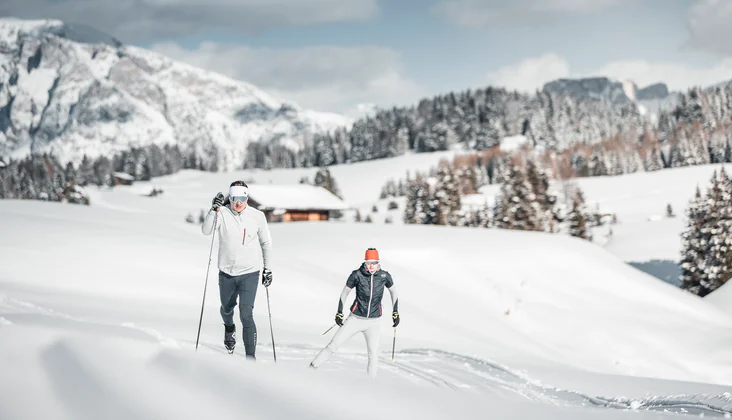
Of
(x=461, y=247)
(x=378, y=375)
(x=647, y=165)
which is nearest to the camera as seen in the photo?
(x=378, y=375)

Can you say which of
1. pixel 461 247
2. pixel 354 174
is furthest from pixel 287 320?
pixel 354 174

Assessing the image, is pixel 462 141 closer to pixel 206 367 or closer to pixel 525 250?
pixel 525 250

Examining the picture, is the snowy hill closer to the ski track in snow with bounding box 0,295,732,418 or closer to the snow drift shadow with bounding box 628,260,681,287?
the ski track in snow with bounding box 0,295,732,418

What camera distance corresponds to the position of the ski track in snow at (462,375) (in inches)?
289

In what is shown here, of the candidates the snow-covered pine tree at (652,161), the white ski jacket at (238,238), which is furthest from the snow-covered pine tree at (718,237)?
the snow-covered pine tree at (652,161)

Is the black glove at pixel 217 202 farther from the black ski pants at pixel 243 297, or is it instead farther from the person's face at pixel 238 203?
the black ski pants at pixel 243 297

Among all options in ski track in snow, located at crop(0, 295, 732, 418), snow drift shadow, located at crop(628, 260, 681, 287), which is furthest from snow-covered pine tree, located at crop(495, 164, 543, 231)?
ski track in snow, located at crop(0, 295, 732, 418)

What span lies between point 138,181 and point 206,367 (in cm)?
15448

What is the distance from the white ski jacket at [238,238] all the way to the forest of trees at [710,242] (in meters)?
39.0

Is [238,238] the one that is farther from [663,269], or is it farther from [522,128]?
[522,128]

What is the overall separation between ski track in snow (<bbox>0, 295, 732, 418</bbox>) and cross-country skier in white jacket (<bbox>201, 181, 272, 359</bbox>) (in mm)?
730

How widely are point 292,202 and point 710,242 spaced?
41946 mm

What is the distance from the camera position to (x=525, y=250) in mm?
28828

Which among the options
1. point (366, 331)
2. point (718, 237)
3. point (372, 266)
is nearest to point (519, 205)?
point (718, 237)
